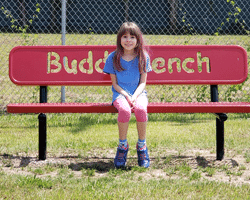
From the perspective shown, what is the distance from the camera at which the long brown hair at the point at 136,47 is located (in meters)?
3.33

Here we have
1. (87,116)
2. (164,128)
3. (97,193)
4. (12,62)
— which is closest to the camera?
(97,193)

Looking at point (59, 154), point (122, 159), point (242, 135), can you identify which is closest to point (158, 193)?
point (122, 159)

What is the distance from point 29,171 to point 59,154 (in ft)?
1.71

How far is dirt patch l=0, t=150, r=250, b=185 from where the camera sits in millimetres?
3131

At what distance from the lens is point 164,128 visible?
15.7 feet

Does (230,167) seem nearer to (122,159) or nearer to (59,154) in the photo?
(122,159)

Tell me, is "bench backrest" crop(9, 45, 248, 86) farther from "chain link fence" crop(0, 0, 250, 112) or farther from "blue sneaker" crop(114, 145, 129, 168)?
"chain link fence" crop(0, 0, 250, 112)

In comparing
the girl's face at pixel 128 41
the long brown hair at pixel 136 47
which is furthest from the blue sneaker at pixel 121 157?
the girl's face at pixel 128 41

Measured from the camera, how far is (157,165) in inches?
133

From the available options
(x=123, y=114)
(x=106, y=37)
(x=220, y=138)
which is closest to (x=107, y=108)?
(x=123, y=114)

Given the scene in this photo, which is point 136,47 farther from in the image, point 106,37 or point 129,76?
point 106,37

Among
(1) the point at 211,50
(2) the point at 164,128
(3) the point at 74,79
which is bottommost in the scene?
(2) the point at 164,128

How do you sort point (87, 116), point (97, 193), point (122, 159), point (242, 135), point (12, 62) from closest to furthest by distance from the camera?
1. point (97, 193)
2. point (122, 159)
3. point (12, 62)
4. point (242, 135)
5. point (87, 116)

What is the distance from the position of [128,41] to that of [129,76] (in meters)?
0.30
